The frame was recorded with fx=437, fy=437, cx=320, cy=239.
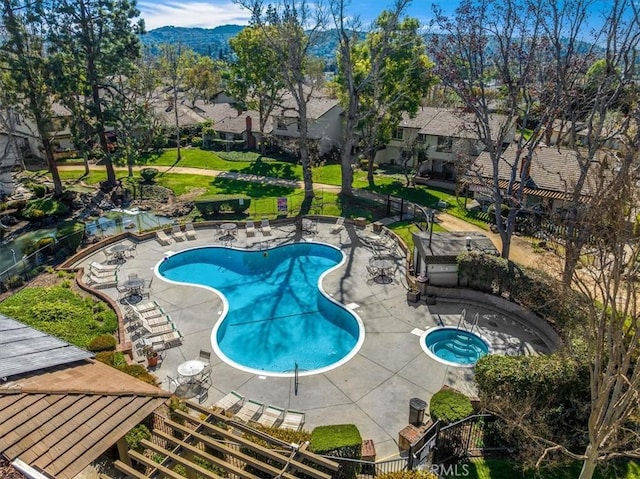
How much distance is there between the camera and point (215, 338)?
18.8m

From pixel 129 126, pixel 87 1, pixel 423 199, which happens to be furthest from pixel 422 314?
pixel 87 1

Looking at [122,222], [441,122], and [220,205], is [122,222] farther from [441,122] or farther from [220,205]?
[441,122]

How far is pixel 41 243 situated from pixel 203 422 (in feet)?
68.7

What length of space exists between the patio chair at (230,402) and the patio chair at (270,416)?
1.02m

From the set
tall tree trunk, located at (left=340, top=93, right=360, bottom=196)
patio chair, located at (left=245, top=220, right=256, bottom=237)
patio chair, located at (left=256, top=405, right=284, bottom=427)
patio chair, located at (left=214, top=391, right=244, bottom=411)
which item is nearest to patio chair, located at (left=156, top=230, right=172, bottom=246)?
patio chair, located at (left=245, top=220, right=256, bottom=237)

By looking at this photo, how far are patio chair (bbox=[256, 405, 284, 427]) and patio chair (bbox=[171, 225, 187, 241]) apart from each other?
658 inches

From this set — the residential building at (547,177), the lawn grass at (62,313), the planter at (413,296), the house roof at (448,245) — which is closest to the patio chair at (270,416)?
the lawn grass at (62,313)

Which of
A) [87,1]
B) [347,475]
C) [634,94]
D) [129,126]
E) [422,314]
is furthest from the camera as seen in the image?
[129,126]

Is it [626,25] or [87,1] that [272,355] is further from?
[87,1]

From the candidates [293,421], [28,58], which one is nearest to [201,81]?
[28,58]

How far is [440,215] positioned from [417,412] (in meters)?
22.6

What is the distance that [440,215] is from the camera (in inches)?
1336

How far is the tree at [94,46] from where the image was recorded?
1270 inches

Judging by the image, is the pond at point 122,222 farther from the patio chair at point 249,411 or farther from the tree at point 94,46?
the patio chair at point 249,411
